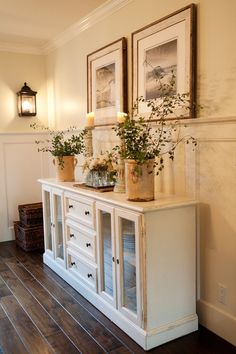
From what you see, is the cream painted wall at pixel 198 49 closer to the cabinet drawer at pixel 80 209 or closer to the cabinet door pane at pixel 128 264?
the cabinet door pane at pixel 128 264

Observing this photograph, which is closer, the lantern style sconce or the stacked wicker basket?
the stacked wicker basket

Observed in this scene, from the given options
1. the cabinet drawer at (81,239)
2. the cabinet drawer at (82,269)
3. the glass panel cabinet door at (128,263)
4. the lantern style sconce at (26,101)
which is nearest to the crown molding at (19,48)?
the lantern style sconce at (26,101)

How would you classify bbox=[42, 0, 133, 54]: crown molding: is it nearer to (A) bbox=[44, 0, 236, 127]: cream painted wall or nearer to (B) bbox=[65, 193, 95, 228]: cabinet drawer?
(A) bbox=[44, 0, 236, 127]: cream painted wall

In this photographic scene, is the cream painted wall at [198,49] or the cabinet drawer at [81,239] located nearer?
the cream painted wall at [198,49]

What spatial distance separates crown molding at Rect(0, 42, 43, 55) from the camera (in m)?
4.29

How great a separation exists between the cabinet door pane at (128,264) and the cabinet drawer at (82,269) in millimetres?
411

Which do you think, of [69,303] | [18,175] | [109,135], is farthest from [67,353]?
[18,175]

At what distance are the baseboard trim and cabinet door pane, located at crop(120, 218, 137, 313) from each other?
50 cm

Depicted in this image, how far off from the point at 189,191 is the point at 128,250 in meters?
0.59

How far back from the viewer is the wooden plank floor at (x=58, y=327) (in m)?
2.18

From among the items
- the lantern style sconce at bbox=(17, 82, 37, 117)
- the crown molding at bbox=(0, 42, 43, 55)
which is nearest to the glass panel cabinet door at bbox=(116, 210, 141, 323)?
the lantern style sconce at bbox=(17, 82, 37, 117)

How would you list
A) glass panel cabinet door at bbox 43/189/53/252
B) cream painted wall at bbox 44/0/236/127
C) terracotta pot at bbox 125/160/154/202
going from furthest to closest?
glass panel cabinet door at bbox 43/189/53/252 → terracotta pot at bbox 125/160/154/202 → cream painted wall at bbox 44/0/236/127

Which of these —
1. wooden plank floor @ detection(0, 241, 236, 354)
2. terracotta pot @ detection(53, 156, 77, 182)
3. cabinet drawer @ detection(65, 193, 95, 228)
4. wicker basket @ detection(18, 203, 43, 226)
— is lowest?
wooden plank floor @ detection(0, 241, 236, 354)

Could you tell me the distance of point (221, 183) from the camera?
2.22m
